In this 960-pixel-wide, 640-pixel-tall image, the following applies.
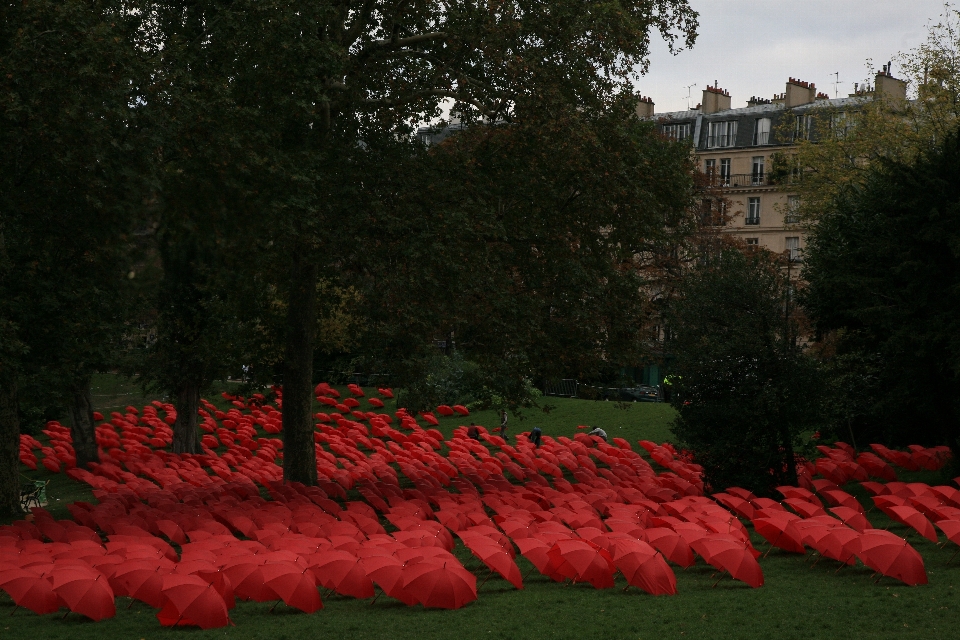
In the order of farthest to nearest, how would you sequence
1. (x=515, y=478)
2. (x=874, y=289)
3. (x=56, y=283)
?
(x=515, y=478) < (x=874, y=289) < (x=56, y=283)

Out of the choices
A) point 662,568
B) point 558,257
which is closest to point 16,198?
point 558,257

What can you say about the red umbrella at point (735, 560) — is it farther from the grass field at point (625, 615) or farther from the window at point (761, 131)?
the window at point (761, 131)

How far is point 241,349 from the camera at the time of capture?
2544 cm

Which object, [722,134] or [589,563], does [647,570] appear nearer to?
[589,563]

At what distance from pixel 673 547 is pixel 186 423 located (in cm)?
2264

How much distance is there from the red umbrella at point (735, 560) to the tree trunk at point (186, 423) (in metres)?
22.8

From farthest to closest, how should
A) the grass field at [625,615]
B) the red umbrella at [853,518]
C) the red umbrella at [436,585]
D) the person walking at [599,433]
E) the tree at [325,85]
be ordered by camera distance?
the person walking at [599,433] < the tree at [325,85] < the red umbrella at [853,518] < the red umbrella at [436,585] < the grass field at [625,615]

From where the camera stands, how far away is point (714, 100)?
69688mm

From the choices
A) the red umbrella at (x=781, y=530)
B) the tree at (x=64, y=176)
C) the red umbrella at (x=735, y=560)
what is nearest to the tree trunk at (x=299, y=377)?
the tree at (x=64, y=176)

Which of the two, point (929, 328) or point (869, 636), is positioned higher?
point (929, 328)

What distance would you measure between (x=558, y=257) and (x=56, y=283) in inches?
436

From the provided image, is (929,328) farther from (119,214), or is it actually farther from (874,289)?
(119,214)

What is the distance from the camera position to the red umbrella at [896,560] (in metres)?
15.9

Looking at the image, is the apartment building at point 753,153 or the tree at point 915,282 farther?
the apartment building at point 753,153
